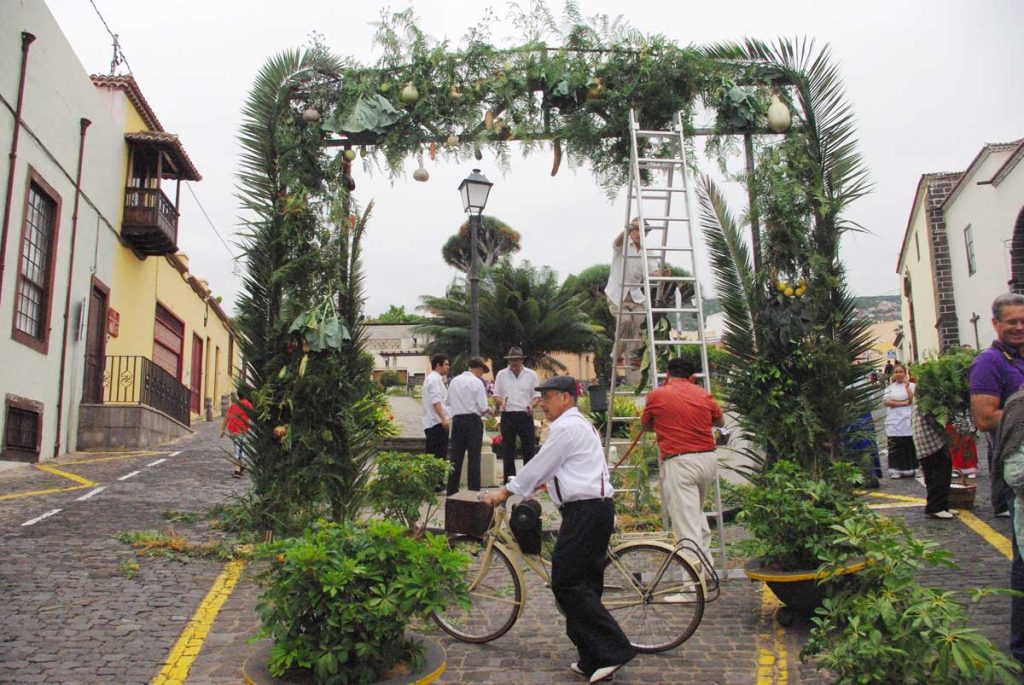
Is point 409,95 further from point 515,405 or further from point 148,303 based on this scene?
point 148,303

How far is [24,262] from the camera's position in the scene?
1413cm

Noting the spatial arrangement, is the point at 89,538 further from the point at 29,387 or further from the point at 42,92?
the point at 42,92

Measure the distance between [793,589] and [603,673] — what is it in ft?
5.14

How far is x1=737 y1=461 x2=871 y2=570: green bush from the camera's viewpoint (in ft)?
17.6

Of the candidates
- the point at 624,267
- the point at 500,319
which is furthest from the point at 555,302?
the point at 624,267

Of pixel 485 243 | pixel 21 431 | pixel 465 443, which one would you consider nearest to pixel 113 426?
pixel 21 431

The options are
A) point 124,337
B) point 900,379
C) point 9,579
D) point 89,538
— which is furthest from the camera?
point 124,337

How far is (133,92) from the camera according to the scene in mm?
19656

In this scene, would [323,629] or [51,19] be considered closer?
[323,629]

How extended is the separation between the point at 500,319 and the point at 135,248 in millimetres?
13391

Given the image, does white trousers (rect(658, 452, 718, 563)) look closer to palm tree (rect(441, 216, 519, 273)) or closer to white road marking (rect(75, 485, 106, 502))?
white road marking (rect(75, 485, 106, 502))

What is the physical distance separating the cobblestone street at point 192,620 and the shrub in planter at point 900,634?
68cm

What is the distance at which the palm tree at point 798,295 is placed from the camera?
22.6 feet

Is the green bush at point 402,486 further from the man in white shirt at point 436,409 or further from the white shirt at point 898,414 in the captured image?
the white shirt at point 898,414
